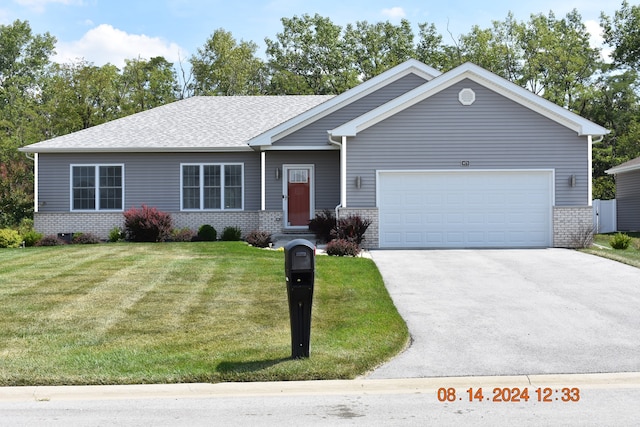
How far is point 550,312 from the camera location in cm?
1109

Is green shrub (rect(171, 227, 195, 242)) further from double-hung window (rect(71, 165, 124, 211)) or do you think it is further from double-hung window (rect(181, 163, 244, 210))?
double-hung window (rect(71, 165, 124, 211))

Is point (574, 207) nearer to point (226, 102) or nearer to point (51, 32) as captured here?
point (226, 102)

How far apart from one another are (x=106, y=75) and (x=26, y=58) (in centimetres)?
2739

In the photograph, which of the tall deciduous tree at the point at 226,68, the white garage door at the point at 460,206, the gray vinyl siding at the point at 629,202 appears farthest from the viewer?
the tall deciduous tree at the point at 226,68

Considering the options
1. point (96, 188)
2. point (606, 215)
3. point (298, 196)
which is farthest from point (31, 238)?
point (606, 215)

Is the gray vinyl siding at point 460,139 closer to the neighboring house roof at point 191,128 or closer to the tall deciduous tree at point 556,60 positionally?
the neighboring house roof at point 191,128

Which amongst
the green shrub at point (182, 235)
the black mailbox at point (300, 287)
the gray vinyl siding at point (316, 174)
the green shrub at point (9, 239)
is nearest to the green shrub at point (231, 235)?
the green shrub at point (182, 235)

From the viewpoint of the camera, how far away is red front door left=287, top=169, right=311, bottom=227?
24.0m

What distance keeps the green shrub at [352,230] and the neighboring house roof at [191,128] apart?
600 centimetres

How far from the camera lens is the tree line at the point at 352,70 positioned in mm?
39844

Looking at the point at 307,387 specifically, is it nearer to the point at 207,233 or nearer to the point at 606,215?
the point at 207,233

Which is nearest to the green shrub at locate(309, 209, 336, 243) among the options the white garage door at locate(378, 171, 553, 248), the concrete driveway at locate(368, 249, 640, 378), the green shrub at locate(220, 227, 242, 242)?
the white garage door at locate(378, 171, 553, 248)

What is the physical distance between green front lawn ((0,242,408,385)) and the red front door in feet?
25.1

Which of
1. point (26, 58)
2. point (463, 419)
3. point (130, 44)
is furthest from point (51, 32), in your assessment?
point (463, 419)
